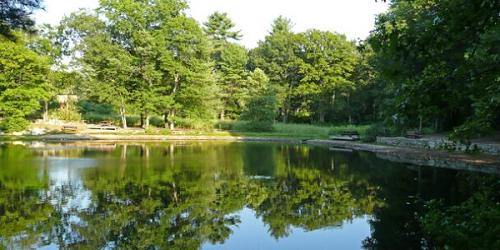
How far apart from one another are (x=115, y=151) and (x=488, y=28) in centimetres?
2195

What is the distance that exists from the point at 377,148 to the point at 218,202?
15681 mm

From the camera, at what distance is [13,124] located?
33.6 meters

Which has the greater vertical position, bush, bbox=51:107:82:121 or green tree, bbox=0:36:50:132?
green tree, bbox=0:36:50:132

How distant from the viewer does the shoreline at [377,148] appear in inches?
660

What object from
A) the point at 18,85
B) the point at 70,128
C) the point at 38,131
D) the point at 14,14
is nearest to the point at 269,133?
the point at 70,128

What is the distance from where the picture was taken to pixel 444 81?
14.3 ft

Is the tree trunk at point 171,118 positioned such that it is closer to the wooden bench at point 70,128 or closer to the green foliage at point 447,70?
the wooden bench at point 70,128

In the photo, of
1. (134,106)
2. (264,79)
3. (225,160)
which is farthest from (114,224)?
(264,79)

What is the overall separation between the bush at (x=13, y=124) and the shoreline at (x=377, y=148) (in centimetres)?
296

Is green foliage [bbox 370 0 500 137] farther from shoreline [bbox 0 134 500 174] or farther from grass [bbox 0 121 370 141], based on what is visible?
grass [bbox 0 121 370 141]

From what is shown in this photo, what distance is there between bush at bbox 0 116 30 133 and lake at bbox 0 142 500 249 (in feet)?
51.1

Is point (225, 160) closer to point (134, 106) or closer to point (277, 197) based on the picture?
point (277, 197)

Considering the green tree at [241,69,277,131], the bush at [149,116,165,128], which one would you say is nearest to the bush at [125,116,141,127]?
the bush at [149,116,165,128]

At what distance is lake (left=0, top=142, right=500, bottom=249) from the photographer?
27.5 ft
